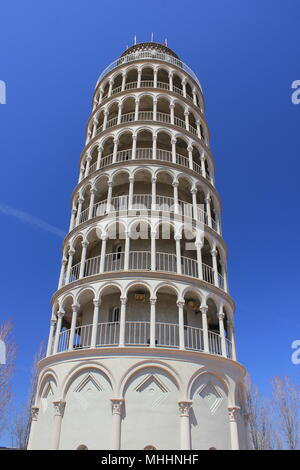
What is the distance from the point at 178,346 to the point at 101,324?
16.1ft

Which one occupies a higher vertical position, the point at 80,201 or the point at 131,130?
the point at 131,130

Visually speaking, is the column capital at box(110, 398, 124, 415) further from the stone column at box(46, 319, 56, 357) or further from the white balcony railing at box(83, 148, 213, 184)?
the white balcony railing at box(83, 148, 213, 184)

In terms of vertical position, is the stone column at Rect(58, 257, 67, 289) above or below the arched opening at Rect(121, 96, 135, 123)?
below

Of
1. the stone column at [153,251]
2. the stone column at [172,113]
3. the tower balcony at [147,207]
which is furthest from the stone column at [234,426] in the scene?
the stone column at [172,113]

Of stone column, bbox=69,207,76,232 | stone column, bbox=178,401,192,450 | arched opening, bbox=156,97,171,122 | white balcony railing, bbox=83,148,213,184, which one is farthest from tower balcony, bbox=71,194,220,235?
stone column, bbox=178,401,192,450

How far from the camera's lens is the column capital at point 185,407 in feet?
57.4

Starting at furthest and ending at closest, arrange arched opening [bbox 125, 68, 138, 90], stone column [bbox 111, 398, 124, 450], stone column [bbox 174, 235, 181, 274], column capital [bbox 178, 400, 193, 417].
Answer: arched opening [bbox 125, 68, 138, 90] < stone column [bbox 174, 235, 181, 274] < column capital [bbox 178, 400, 193, 417] < stone column [bbox 111, 398, 124, 450]

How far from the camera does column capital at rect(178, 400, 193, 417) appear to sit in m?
17.5

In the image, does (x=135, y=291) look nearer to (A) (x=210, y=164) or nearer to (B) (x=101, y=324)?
(B) (x=101, y=324)

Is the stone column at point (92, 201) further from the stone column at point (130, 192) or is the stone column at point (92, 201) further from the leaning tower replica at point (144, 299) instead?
the stone column at point (130, 192)

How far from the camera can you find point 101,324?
21062 millimetres

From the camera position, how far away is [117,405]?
56.6 feet

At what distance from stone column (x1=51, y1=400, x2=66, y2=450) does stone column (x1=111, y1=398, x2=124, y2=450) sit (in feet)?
10.4
